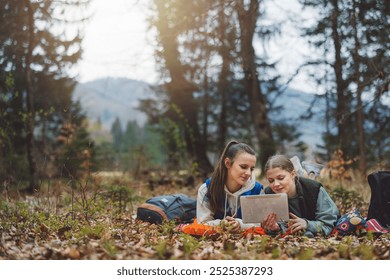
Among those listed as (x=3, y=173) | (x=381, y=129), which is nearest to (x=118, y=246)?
(x=3, y=173)

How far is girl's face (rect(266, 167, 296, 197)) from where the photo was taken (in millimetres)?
5004

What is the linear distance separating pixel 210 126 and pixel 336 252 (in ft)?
67.1

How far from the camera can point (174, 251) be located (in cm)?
363

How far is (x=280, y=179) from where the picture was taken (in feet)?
16.5

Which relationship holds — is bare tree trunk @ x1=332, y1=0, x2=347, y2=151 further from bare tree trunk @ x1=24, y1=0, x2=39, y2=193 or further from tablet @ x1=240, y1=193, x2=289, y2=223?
bare tree trunk @ x1=24, y1=0, x2=39, y2=193

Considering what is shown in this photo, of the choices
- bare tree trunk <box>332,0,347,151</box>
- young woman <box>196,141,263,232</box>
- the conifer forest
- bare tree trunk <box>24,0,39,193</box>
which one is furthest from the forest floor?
bare tree trunk <box>24,0,39,193</box>

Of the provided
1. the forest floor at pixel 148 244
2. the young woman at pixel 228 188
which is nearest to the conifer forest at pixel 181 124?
the forest floor at pixel 148 244

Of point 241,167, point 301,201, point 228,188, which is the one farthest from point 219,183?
point 301,201

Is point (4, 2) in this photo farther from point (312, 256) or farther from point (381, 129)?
point (381, 129)

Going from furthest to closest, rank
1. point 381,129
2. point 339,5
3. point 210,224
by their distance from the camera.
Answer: point 381,129
point 339,5
point 210,224

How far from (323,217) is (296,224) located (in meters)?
0.50

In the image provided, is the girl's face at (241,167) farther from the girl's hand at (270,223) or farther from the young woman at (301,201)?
the girl's hand at (270,223)

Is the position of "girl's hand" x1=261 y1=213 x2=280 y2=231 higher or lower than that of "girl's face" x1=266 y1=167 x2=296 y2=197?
lower

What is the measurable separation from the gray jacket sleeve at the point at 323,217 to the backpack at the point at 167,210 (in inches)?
77.9
